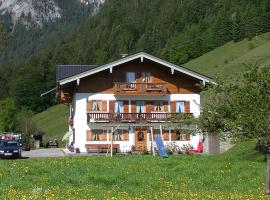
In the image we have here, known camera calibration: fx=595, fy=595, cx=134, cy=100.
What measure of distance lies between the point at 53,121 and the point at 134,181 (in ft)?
346

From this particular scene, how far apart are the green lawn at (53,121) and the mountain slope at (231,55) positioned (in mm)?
27935

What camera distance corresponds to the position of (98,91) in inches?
2120

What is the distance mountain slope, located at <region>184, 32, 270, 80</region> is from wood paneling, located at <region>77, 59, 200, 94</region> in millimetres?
38057

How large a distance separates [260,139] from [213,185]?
3591 mm

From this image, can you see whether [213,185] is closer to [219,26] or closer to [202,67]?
[202,67]

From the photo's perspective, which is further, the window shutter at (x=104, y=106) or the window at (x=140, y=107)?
the window at (x=140, y=107)

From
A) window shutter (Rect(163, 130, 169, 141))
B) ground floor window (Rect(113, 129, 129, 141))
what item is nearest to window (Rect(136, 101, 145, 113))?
ground floor window (Rect(113, 129, 129, 141))

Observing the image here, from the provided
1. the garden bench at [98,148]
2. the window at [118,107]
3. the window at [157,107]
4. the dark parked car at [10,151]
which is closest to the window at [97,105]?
the window at [118,107]

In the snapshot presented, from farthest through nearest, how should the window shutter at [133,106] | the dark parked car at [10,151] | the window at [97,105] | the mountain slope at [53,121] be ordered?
the mountain slope at [53,121]
the window shutter at [133,106]
the window at [97,105]
the dark parked car at [10,151]

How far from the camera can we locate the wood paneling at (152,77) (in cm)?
5403

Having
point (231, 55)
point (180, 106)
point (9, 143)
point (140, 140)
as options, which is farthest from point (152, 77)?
point (231, 55)

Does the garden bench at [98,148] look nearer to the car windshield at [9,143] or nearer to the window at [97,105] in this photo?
the window at [97,105]

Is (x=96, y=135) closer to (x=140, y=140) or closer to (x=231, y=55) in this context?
(x=140, y=140)

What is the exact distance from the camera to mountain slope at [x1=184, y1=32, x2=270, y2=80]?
9856cm
